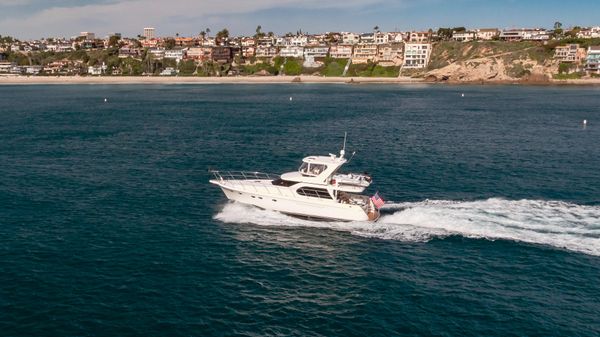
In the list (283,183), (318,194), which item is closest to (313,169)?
(318,194)

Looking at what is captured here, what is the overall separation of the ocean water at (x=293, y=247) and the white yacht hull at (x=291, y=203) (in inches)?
55.0

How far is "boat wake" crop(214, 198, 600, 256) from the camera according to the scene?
42562 mm

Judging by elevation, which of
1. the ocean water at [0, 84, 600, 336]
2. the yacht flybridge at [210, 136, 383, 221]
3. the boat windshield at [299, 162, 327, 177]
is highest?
the boat windshield at [299, 162, 327, 177]

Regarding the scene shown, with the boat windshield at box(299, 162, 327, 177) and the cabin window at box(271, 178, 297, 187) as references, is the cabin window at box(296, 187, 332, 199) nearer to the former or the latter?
the cabin window at box(271, 178, 297, 187)

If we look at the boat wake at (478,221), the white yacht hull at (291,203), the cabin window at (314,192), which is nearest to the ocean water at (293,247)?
the boat wake at (478,221)

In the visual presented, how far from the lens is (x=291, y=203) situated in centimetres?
4838

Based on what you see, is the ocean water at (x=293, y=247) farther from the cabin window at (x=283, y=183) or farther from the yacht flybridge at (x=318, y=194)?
the cabin window at (x=283, y=183)

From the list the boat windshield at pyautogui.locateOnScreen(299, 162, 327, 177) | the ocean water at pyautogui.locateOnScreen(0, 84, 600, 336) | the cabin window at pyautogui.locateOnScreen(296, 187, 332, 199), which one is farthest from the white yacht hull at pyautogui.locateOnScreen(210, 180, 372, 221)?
the boat windshield at pyautogui.locateOnScreen(299, 162, 327, 177)

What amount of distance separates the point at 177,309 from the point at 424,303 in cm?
1562

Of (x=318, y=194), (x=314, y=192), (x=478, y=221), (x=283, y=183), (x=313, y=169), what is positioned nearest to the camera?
(x=478, y=221)

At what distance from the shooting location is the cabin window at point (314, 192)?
1900 inches

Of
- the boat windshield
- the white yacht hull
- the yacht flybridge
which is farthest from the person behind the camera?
the boat windshield

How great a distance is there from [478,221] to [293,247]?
57.1 feet

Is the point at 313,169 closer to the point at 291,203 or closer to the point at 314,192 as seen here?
the point at 314,192
